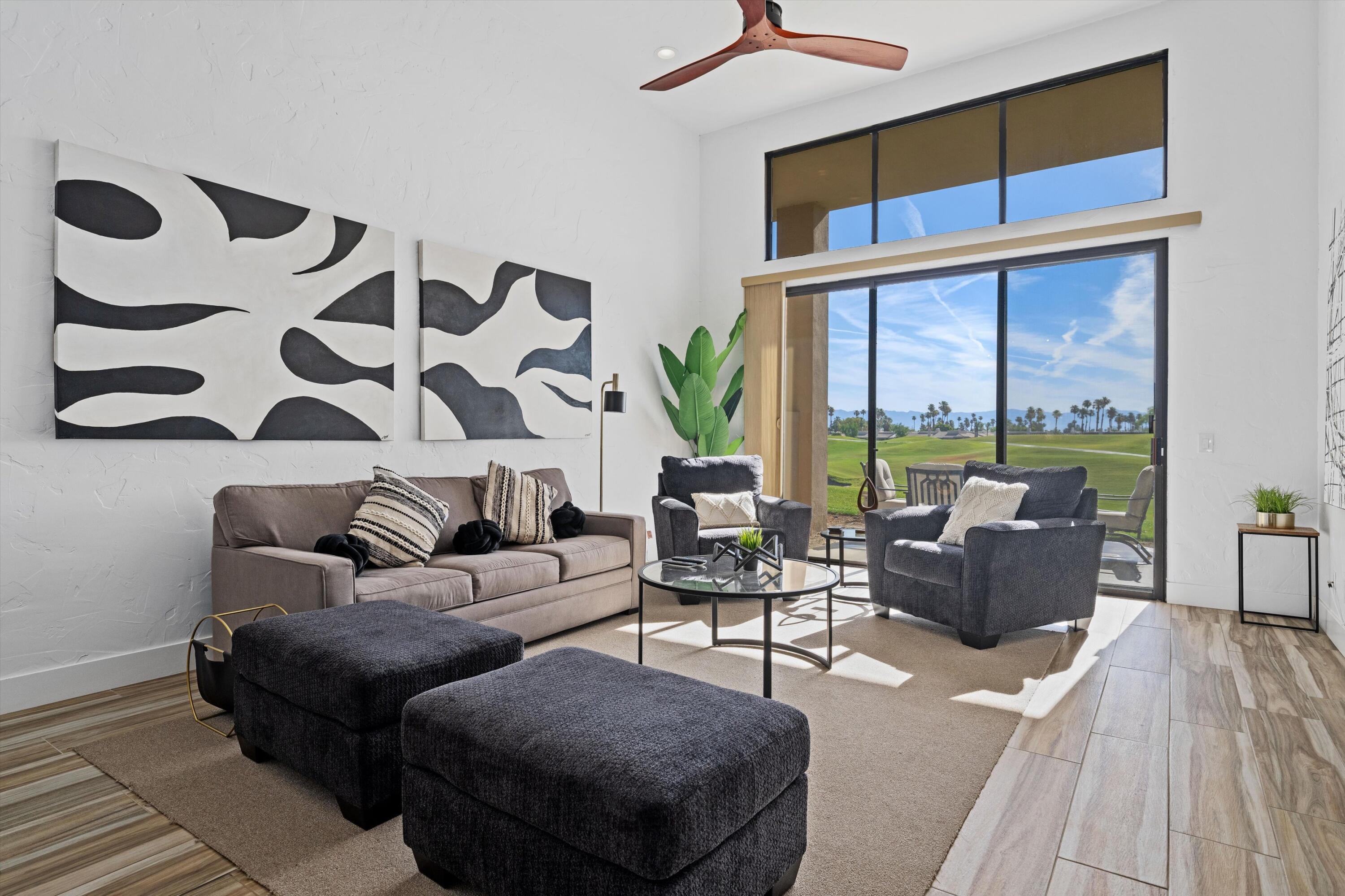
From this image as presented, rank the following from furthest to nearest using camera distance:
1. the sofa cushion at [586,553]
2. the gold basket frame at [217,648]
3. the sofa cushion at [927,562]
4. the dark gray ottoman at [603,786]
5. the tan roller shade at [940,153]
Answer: the tan roller shade at [940,153] → the sofa cushion at [586,553] → the sofa cushion at [927,562] → the gold basket frame at [217,648] → the dark gray ottoman at [603,786]

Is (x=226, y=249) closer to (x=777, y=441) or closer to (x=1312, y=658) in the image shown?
(x=777, y=441)

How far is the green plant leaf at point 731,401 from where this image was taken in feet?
19.9

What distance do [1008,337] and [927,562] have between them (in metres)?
2.15

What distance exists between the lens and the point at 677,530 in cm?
422

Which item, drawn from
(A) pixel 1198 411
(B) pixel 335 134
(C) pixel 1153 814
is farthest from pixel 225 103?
(A) pixel 1198 411

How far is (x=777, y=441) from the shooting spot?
5.88 meters

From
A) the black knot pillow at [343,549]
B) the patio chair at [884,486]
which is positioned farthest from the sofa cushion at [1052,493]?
the black knot pillow at [343,549]

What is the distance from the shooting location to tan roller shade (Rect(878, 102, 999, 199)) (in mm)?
5027

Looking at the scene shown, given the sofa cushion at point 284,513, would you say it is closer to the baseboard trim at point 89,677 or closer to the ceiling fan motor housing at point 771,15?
the baseboard trim at point 89,677

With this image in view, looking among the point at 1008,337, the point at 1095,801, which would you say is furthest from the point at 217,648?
the point at 1008,337

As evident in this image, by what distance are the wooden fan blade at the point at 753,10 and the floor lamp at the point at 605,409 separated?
2239 millimetres

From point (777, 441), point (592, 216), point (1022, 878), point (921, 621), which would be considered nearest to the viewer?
point (1022, 878)

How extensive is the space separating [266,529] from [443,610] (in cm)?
80

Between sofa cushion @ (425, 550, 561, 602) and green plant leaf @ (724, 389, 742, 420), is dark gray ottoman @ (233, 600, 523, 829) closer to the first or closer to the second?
sofa cushion @ (425, 550, 561, 602)
